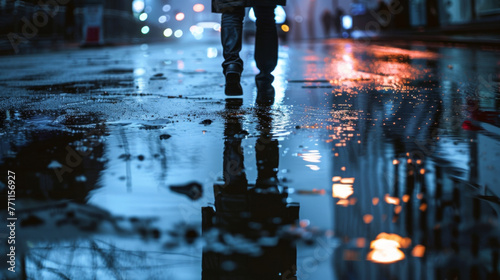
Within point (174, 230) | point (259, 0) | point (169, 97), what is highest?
point (259, 0)

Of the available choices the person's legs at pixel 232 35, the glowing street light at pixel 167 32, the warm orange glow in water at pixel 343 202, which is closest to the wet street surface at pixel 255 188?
Answer: the warm orange glow in water at pixel 343 202

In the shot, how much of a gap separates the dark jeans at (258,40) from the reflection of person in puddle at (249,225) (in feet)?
8.76

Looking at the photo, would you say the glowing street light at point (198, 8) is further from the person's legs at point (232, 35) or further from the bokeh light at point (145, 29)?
the person's legs at point (232, 35)

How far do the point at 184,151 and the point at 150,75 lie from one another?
187 inches

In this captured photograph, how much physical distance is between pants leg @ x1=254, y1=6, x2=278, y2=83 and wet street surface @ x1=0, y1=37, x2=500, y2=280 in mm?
907

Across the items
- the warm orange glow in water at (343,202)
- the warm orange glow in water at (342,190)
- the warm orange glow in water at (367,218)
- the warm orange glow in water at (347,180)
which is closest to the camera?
the warm orange glow in water at (367,218)

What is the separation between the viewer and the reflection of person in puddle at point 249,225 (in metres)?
1.57

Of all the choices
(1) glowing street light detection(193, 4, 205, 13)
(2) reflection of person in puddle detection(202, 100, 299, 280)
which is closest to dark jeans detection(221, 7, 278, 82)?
(2) reflection of person in puddle detection(202, 100, 299, 280)

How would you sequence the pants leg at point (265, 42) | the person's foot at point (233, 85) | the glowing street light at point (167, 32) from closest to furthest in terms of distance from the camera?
the person's foot at point (233, 85)
the pants leg at point (265, 42)
the glowing street light at point (167, 32)

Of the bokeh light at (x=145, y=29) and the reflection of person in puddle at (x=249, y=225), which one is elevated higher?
the bokeh light at (x=145, y=29)

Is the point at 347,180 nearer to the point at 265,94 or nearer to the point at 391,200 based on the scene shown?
the point at 391,200

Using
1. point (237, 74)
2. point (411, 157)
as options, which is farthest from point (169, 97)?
point (411, 157)

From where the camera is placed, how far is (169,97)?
16.9ft

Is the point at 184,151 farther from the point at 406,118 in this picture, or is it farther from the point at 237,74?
the point at 237,74
